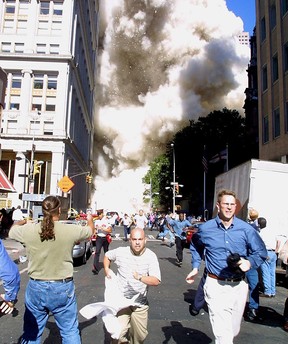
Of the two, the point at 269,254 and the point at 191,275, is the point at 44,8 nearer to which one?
the point at 269,254

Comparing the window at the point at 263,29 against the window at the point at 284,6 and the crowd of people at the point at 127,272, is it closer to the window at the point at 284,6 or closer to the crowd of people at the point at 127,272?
the window at the point at 284,6

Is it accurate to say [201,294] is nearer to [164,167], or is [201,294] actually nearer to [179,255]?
[179,255]

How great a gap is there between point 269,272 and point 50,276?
5.00 m

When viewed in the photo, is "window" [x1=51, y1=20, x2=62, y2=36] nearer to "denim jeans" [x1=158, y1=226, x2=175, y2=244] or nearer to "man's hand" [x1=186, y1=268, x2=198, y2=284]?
"denim jeans" [x1=158, y1=226, x2=175, y2=244]

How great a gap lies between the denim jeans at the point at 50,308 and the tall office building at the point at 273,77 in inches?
769

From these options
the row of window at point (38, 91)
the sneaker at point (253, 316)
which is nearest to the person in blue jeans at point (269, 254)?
the sneaker at point (253, 316)

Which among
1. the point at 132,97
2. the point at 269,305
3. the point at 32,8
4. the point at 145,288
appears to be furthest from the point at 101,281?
the point at 132,97

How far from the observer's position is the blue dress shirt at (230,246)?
345 cm

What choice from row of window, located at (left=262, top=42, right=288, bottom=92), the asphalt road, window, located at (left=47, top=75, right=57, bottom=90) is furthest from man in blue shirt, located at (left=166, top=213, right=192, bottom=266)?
window, located at (left=47, top=75, right=57, bottom=90)

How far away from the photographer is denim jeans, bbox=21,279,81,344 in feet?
10.4

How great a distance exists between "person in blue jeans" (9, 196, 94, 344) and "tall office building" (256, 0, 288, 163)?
767 inches

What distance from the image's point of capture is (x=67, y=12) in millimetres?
46062

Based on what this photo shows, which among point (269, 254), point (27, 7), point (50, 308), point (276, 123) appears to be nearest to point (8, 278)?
point (50, 308)

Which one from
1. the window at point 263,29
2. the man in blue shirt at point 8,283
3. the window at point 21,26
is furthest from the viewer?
the window at point 21,26
